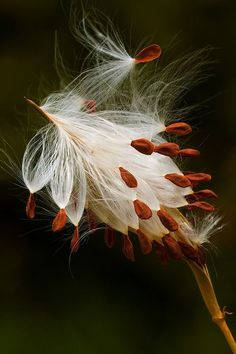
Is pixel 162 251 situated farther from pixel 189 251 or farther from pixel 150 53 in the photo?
pixel 150 53

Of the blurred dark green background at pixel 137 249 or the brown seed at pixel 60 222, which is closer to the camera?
the brown seed at pixel 60 222

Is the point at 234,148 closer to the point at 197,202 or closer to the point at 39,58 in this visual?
the point at 39,58

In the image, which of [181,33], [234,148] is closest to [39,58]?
[181,33]

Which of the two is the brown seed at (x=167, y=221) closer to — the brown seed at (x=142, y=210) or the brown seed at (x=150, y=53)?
the brown seed at (x=142, y=210)

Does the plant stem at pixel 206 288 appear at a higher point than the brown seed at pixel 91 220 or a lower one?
lower

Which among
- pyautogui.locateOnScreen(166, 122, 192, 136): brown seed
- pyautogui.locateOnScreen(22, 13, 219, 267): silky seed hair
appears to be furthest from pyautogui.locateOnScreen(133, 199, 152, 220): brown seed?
pyautogui.locateOnScreen(166, 122, 192, 136): brown seed

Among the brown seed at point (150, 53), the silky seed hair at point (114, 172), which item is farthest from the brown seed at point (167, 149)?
the brown seed at point (150, 53)

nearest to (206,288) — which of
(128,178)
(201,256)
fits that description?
(201,256)
